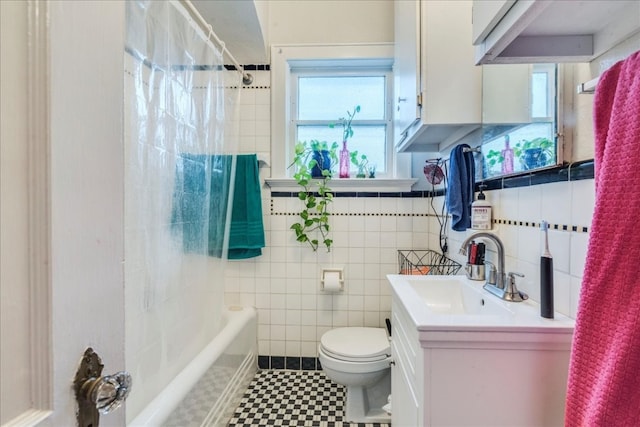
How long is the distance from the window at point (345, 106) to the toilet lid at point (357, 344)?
42.4 inches

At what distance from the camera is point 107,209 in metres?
0.47

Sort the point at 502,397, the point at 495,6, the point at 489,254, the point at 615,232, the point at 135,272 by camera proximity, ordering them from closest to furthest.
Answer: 1. the point at 615,232
2. the point at 495,6
3. the point at 502,397
4. the point at 135,272
5. the point at 489,254

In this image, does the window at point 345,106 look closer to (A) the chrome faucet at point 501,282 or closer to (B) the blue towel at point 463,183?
(B) the blue towel at point 463,183

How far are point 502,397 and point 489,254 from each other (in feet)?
2.20

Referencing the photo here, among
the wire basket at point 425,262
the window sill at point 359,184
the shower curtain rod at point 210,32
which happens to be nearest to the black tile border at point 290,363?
the wire basket at point 425,262

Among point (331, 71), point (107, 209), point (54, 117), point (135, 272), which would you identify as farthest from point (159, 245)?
point (331, 71)

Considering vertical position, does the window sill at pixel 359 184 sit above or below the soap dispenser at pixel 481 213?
above

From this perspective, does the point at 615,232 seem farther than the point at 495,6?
No

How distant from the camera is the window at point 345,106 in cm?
240

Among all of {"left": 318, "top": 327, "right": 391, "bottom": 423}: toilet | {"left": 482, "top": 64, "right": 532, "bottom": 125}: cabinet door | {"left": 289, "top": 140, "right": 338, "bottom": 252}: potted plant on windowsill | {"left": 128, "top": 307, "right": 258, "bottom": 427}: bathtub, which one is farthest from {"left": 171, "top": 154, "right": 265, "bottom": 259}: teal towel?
{"left": 482, "top": 64, "right": 532, "bottom": 125}: cabinet door

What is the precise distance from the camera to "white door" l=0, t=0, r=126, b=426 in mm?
345

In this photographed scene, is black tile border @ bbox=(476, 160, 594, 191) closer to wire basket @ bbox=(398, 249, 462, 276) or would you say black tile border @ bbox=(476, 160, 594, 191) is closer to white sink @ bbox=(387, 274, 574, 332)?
white sink @ bbox=(387, 274, 574, 332)

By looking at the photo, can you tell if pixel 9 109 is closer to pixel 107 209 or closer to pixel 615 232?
pixel 107 209

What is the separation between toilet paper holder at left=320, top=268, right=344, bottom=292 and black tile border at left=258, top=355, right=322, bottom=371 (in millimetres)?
522
